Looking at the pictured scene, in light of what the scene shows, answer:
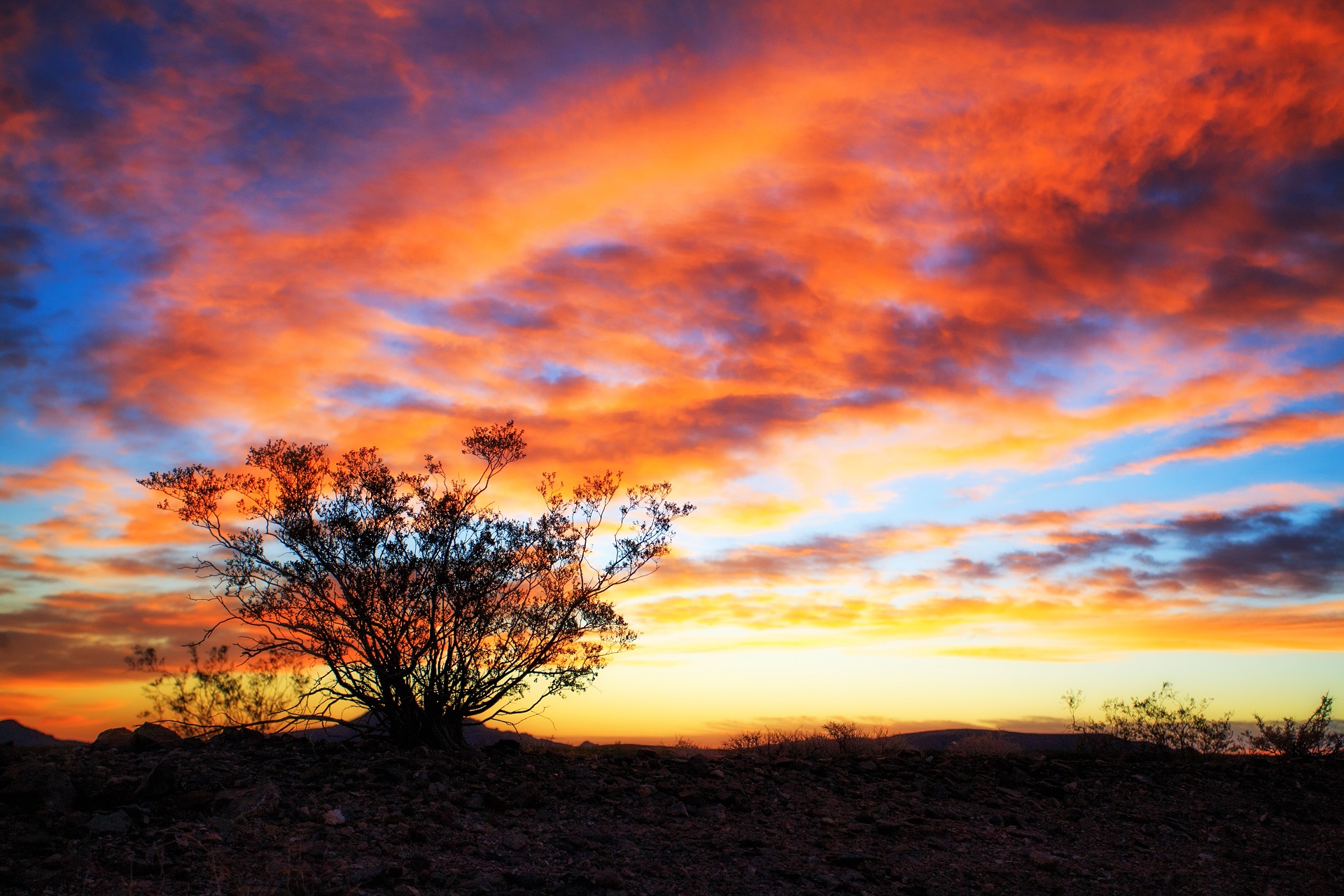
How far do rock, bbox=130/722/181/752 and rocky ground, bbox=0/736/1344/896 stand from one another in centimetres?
6

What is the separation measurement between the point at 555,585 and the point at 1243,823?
35.5 ft

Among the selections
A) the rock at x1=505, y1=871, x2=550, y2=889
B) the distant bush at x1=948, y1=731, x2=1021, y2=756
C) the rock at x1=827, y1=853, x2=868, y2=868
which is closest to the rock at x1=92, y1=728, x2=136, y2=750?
the rock at x1=505, y1=871, x2=550, y2=889

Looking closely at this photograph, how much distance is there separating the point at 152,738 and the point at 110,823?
4085mm

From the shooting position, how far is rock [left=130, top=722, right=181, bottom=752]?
1245 centimetres

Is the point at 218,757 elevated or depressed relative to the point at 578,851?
elevated

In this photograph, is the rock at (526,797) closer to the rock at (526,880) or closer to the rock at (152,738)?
the rock at (526,880)

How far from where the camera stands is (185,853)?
841 cm

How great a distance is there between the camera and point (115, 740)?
41.8ft

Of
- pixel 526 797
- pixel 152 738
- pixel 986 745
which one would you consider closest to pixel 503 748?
pixel 526 797

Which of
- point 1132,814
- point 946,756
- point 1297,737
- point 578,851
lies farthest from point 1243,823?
point 578,851

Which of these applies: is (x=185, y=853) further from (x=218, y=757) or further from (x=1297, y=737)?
(x=1297, y=737)

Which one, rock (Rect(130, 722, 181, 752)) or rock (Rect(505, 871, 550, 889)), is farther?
rock (Rect(130, 722, 181, 752))

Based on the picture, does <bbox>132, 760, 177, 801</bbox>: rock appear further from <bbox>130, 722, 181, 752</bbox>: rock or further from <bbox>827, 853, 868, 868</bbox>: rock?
<bbox>827, 853, 868, 868</bbox>: rock

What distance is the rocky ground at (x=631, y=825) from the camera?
27.6ft
